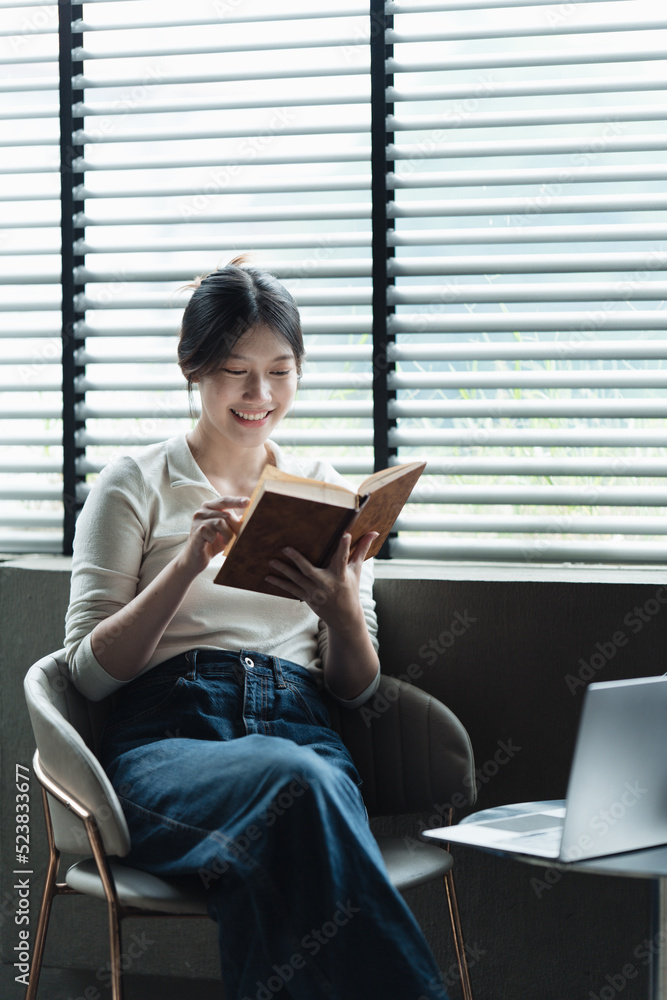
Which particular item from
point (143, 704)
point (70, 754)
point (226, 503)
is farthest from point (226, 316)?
point (70, 754)

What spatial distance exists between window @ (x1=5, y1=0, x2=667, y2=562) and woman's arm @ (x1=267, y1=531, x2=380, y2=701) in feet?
1.99

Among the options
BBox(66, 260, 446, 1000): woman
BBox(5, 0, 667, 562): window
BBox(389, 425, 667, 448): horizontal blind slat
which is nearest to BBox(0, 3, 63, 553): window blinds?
BBox(5, 0, 667, 562): window

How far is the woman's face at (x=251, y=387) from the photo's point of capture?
2076mm

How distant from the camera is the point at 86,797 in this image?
5.61ft

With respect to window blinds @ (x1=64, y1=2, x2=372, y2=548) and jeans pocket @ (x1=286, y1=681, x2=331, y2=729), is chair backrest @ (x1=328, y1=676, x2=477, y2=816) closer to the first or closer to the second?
jeans pocket @ (x1=286, y1=681, x2=331, y2=729)

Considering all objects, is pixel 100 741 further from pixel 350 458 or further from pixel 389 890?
pixel 350 458

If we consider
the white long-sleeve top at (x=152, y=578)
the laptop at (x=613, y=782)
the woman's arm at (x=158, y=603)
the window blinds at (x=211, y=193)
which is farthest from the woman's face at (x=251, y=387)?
the laptop at (x=613, y=782)

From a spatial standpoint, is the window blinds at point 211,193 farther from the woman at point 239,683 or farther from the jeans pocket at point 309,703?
the jeans pocket at point 309,703

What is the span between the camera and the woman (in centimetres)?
152

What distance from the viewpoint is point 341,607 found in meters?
1.94

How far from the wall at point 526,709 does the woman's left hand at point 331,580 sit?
0.44m

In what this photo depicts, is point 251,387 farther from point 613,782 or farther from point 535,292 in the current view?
point 613,782

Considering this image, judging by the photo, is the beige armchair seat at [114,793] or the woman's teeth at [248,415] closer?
the beige armchair seat at [114,793]

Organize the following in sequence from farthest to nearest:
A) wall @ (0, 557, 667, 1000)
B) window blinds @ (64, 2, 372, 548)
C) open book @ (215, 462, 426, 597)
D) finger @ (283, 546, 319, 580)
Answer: window blinds @ (64, 2, 372, 548), wall @ (0, 557, 667, 1000), finger @ (283, 546, 319, 580), open book @ (215, 462, 426, 597)
